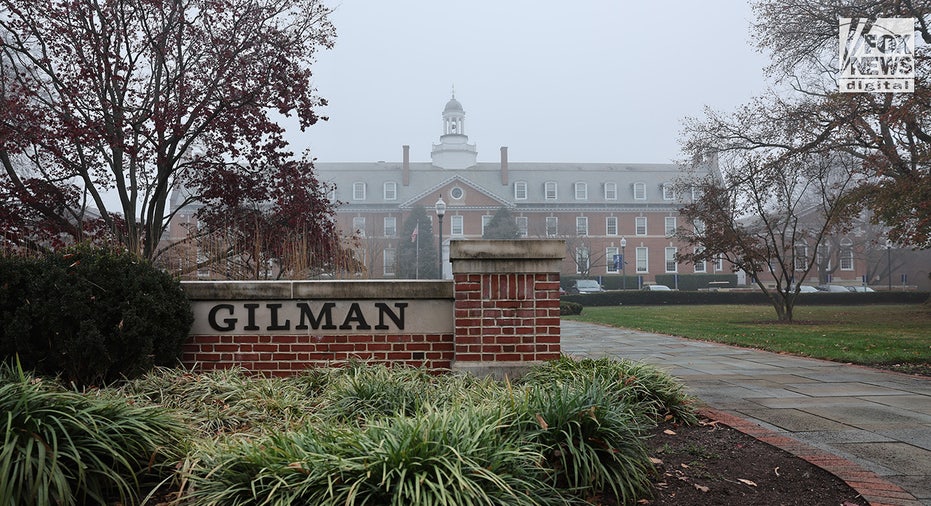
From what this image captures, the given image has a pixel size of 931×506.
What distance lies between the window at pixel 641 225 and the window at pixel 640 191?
9.20 feet

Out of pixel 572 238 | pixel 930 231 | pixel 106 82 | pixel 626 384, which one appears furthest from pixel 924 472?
pixel 572 238

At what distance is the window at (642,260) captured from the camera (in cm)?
6494

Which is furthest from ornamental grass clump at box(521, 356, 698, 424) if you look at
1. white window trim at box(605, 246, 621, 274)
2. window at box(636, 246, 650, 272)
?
window at box(636, 246, 650, 272)

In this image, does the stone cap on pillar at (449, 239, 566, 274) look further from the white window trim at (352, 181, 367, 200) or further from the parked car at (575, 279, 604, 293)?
the white window trim at (352, 181, 367, 200)

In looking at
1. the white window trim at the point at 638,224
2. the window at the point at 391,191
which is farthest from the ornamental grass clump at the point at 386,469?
the white window trim at the point at 638,224

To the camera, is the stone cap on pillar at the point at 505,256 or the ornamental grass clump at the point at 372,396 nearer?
the ornamental grass clump at the point at 372,396

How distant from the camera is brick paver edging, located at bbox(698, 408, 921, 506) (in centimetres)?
324

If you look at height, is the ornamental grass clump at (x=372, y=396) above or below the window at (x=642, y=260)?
below

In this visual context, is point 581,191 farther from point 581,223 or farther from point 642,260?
point 642,260

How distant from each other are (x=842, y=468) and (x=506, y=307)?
2.66 metres

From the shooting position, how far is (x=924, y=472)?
12.1ft

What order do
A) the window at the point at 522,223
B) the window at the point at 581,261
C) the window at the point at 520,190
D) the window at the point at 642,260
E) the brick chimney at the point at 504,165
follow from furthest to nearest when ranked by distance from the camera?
the window at the point at 520,190 < the brick chimney at the point at 504,165 < the window at the point at 642,260 < the window at the point at 522,223 < the window at the point at 581,261

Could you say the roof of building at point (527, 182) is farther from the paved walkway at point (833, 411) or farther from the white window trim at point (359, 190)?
the paved walkway at point (833, 411)

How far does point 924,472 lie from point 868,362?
596 centimetres
